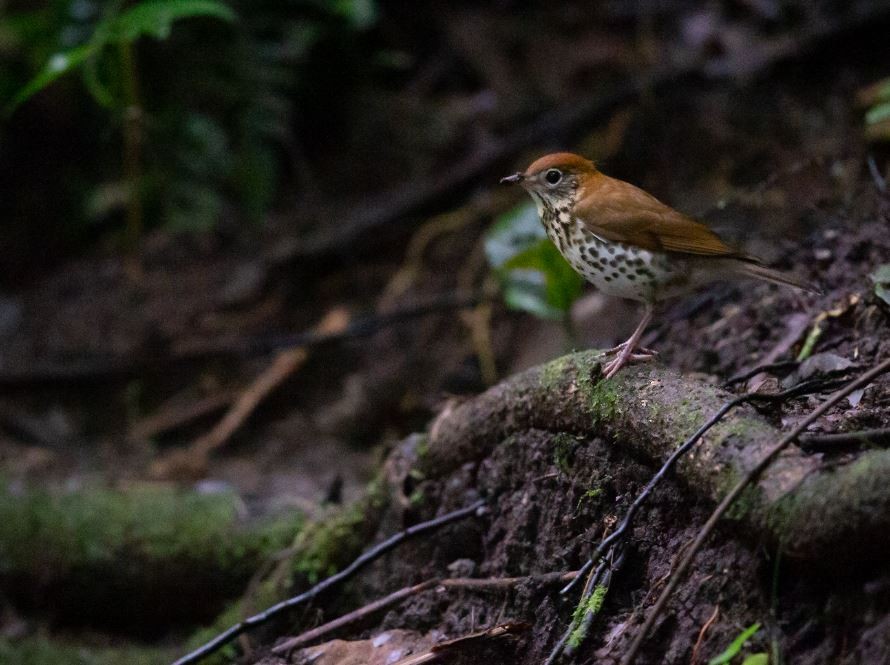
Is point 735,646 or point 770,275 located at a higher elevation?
point 770,275

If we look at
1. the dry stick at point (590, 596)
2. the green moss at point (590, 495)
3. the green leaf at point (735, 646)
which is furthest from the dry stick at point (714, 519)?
the green moss at point (590, 495)

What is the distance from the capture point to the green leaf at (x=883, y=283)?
289 centimetres

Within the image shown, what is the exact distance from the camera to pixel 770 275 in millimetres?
2852

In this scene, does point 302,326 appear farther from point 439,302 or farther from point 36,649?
point 36,649

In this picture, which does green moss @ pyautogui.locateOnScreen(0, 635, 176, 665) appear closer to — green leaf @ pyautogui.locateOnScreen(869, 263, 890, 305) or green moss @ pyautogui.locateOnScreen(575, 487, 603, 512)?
green moss @ pyautogui.locateOnScreen(575, 487, 603, 512)

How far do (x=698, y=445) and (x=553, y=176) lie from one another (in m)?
1.44

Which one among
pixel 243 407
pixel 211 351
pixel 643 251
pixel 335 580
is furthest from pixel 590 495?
pixel 211 351

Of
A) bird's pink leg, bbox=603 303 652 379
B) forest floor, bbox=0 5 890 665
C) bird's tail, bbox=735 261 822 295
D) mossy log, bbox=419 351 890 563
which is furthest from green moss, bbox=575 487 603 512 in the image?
bird's tail, bbox=735 261 822 295

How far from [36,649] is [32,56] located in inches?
162

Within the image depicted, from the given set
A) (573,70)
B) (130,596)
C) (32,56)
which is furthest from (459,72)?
(130,596)

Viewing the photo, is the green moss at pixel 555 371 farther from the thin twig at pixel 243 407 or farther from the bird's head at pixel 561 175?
the thin twig at pixel 243 407

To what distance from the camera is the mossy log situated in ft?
5.72

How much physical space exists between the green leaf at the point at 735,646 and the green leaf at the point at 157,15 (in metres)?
3.69

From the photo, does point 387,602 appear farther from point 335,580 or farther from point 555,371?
point 555,371
